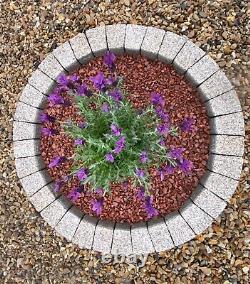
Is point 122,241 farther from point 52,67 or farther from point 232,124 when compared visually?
point 52,67

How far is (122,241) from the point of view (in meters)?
3.33

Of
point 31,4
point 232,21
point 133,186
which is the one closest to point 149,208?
point 133,186

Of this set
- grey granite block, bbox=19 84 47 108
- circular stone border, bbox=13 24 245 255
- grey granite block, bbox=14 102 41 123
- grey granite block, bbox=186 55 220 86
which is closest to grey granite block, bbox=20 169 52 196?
circular stone border, bbox=13 24 245 255

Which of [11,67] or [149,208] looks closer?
[149,208]

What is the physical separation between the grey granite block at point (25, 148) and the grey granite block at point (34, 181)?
5.8 inches

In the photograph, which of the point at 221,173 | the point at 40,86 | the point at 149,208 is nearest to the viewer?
the point at 149,208

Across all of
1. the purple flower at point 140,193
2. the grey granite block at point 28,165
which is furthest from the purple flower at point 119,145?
the grey granite block at point 28,165

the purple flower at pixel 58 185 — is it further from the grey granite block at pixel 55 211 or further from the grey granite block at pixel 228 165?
the grey granite block at pixel 228 165

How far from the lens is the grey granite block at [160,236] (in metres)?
3.29

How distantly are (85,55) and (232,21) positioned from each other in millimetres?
1036

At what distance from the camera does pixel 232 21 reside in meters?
3.39

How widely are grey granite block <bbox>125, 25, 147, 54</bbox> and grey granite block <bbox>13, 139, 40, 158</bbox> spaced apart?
929 millimetres

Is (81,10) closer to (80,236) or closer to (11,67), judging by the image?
(11,67)

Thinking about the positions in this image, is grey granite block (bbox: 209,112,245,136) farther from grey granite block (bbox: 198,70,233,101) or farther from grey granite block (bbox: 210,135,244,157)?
grey granite block (bbox: 198,70,233,101)
